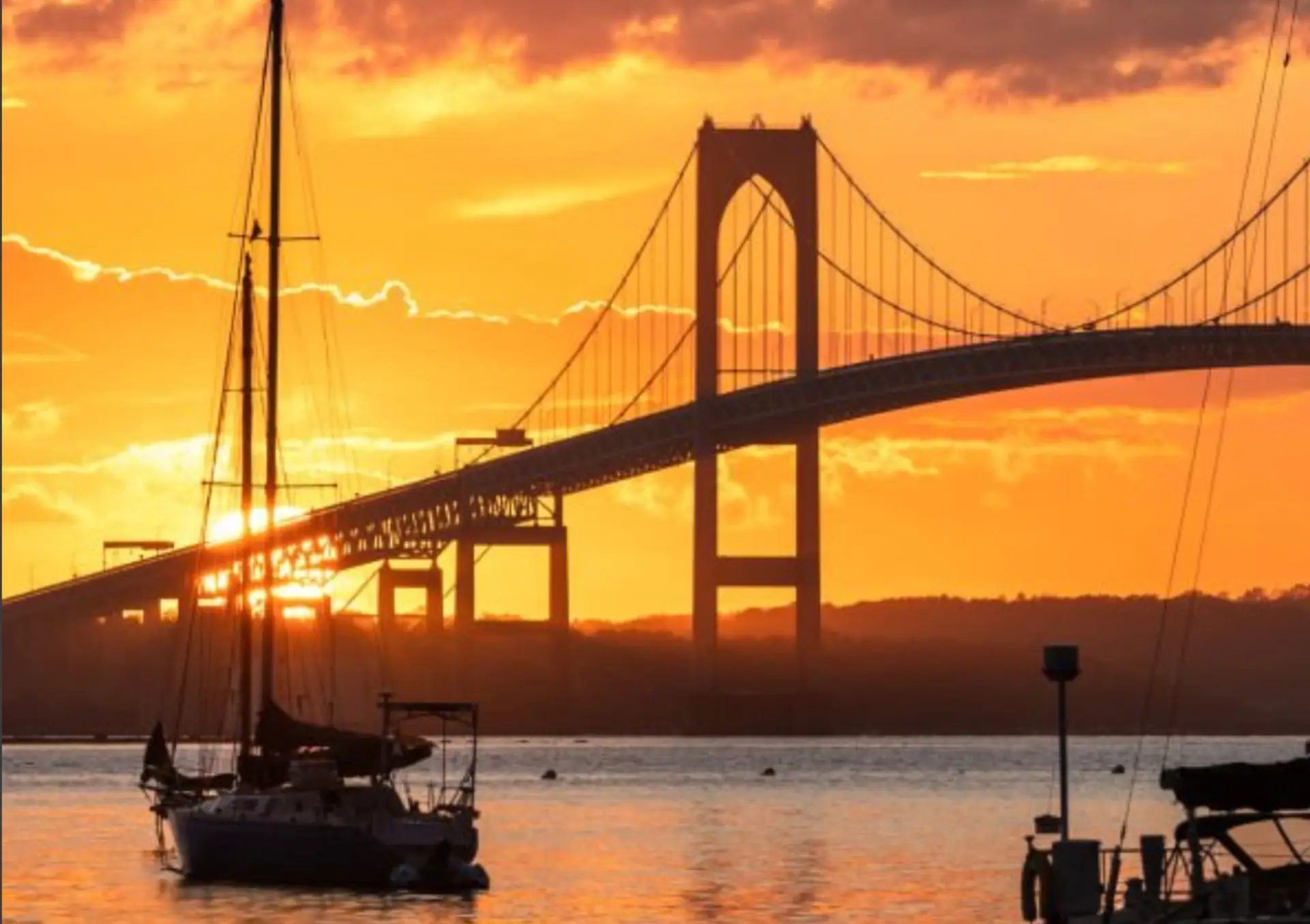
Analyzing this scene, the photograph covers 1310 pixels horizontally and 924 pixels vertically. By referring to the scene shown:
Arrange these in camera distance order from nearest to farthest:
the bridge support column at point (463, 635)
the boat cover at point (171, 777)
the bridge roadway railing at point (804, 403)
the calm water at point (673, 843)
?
the calm water at point (673, 843) → the boat cover at point (171, 777) → the bridge roadway railing at point (804, 403) → the bridge support column at point (463, 635)

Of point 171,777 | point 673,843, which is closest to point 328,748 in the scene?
point 171,777

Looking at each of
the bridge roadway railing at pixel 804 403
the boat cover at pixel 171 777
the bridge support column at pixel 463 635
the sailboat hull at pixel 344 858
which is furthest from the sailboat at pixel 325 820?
the bridge support column at pixel 463 635

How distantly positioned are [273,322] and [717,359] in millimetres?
86200

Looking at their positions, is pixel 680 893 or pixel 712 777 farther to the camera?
pixel 712 777

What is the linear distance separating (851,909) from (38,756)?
109m

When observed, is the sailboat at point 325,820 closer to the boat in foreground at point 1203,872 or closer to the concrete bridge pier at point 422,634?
the boat in foreground at point 1203,872

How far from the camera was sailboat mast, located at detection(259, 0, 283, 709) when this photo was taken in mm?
60688

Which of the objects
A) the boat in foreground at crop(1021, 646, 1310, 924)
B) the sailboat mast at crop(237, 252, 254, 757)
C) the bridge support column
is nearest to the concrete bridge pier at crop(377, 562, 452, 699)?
the bridge support column

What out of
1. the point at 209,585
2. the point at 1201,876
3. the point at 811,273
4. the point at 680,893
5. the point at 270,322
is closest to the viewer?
the point at 1201,876

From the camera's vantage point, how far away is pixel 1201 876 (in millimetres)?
31625

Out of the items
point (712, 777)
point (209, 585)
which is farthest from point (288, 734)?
point (209, 585)

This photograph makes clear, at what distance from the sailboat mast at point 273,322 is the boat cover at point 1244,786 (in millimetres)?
28125

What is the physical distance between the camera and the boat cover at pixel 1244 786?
3281 centimetres

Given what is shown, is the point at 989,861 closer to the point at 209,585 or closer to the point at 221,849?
the point at 221,849
